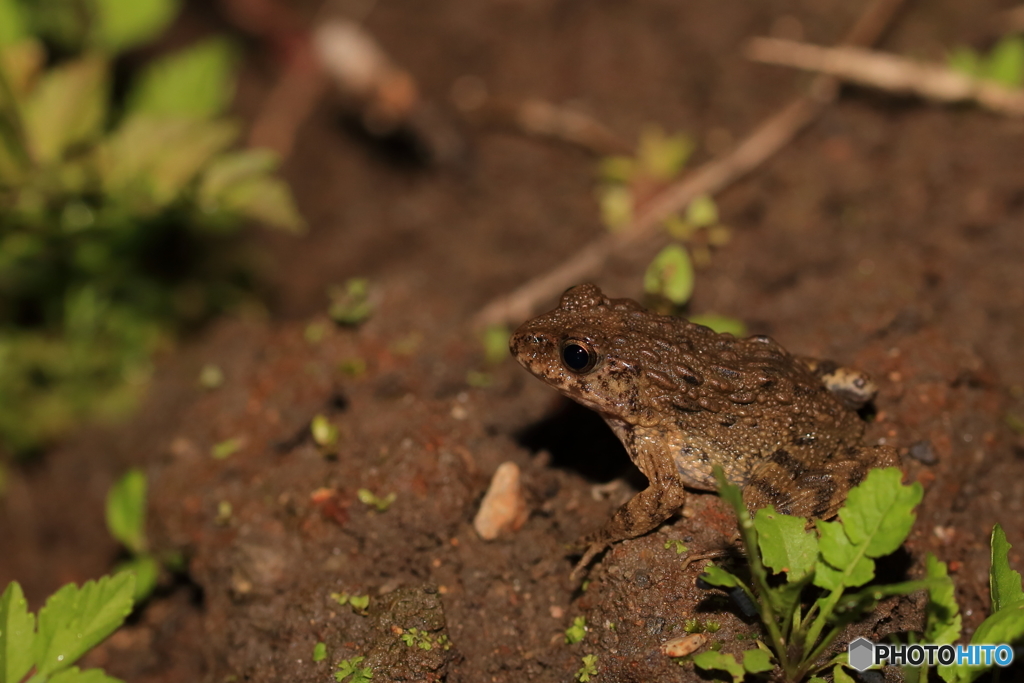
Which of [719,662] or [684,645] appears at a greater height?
[719,662]

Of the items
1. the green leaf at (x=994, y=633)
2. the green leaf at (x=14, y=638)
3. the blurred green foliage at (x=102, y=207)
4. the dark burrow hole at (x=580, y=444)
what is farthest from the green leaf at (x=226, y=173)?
the green leaf at (x=994, y=633)

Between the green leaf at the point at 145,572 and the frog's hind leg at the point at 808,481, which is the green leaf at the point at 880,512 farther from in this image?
the green leaf at the point at 145,572

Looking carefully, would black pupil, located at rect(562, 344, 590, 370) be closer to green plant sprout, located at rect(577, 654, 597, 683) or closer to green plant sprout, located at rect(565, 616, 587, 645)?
green plant sprout, located at rect(565, 616, 587, 645)

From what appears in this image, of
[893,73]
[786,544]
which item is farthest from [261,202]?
[893,73]

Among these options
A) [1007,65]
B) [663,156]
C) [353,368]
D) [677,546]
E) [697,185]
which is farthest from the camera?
[663,156]

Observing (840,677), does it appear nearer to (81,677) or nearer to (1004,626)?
(1004,626)
